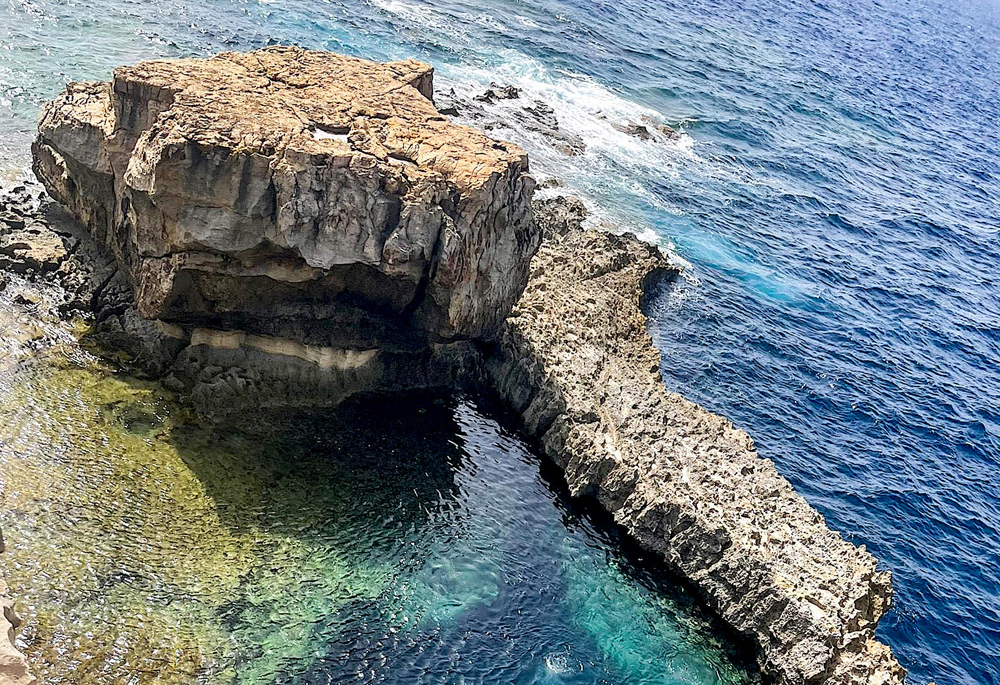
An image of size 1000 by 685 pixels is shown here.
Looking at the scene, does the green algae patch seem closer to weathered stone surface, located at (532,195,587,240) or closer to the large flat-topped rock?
the large flat-topped rock

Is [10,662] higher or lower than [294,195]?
lower

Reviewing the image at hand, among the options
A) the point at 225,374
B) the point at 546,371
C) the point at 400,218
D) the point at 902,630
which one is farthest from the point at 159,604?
the point at 902,630

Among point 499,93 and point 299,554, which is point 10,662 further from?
point 499,93

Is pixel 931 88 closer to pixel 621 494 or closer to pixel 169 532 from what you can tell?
pixel 621 494

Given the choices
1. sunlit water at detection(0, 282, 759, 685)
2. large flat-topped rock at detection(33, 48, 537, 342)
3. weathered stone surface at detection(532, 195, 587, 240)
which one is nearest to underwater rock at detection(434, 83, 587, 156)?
weathered stone surface at detection(532, 195, 587, 240)

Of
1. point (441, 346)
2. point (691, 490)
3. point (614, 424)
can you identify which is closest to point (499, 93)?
point (441, 346)
